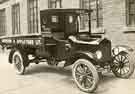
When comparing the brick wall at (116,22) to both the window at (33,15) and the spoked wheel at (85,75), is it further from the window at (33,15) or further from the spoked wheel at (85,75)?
the window at (33,15)

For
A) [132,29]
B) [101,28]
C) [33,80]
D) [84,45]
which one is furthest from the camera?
[101,28]

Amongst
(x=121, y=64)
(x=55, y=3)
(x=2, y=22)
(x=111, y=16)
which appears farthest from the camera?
(x=2, y=22)

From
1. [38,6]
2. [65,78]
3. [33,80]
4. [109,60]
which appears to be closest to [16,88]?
[33,80]

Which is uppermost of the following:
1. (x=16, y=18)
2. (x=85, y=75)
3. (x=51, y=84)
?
(x=16, y=18)

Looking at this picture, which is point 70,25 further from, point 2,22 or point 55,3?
point 2,22

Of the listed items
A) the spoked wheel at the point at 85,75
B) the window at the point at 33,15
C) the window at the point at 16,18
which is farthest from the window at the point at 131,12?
the window at the point at 16,18

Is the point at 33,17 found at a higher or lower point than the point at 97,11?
higher

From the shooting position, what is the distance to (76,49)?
18.4ft

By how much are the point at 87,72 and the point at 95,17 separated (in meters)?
6.77

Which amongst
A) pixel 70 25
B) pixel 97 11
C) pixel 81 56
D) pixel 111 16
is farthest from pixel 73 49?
pixel 97 11

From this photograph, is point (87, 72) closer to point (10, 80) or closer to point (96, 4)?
point (10, 80)

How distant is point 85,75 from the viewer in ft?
16.6

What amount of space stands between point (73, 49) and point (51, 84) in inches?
47.1

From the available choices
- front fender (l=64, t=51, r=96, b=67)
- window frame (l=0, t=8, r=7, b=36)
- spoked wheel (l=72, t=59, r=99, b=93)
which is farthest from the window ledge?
window frame (l=0, t=8, r=7, b=36)
